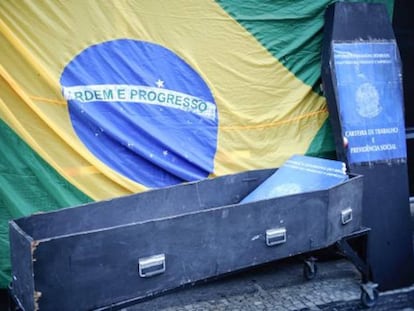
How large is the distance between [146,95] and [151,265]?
5.14 feet

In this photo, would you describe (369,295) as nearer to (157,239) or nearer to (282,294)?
(282,294)

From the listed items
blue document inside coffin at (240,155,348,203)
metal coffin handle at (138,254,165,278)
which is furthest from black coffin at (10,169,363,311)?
blue document inside coffin at (240,155,348,203)

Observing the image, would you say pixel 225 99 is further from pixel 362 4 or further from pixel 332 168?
pixel 362 4

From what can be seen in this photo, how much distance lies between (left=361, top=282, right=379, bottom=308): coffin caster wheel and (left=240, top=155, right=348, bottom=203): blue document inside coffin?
0.79 metres

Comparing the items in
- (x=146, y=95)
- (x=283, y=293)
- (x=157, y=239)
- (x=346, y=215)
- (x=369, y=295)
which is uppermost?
(x=146, y=95)

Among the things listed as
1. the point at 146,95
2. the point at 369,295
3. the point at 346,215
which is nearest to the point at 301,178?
the point at 346,215

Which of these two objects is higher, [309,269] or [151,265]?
[151,265]

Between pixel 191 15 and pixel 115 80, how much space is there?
768 millimetres

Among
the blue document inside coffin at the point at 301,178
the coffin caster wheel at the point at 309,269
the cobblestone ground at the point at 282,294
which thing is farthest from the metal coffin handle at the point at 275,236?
the coffin caster wheel at the point at 309,269

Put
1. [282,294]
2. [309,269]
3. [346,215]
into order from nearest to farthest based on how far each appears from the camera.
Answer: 1. [346,215]
2. [282,294]
3. [309,269]

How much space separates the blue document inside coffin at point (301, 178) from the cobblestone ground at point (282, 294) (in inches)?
31.3

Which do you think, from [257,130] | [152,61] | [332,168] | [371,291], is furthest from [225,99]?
[371,291]

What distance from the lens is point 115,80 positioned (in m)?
3.50

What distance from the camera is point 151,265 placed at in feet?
7.78
